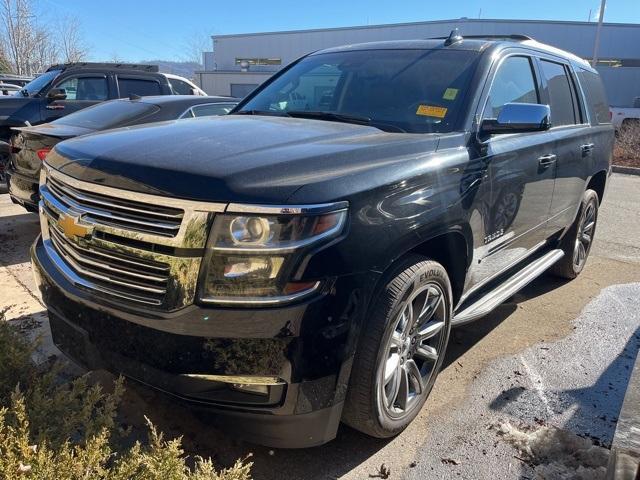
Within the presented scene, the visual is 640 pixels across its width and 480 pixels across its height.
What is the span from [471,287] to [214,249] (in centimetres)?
184

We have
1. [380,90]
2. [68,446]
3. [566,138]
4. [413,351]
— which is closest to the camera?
[68,446]

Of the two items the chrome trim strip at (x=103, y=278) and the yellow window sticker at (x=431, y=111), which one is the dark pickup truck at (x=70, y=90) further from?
the yellow window sticker at (x=431, y=111)

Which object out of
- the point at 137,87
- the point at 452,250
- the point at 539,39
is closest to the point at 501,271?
the point at 452,250

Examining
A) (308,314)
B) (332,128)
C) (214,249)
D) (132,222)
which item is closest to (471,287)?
(332,128)

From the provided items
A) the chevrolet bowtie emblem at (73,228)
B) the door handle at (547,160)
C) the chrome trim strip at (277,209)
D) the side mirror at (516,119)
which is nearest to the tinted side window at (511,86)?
the side mirror at (516,119)

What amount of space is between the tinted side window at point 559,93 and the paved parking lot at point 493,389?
158cm

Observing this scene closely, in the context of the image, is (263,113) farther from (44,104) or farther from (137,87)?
(137,87)

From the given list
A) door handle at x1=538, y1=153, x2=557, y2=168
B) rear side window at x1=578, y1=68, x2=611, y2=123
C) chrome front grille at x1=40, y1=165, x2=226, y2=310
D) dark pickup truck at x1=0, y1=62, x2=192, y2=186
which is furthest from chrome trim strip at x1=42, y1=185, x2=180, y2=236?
dark pickup truck at x1=0, y1=62, x2=192, y2=186

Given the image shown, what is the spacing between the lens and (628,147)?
15039 mm

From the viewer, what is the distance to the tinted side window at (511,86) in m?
3.28

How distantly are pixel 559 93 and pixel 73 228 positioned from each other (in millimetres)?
3801

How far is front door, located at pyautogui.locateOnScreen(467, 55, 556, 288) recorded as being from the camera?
311cm

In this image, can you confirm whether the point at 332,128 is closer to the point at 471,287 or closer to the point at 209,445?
the point at 471,287

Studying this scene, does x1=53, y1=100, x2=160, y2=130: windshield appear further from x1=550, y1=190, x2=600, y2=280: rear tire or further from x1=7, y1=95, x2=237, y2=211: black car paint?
x1=550, y1=190, x2=600, y2=280: rear tire
